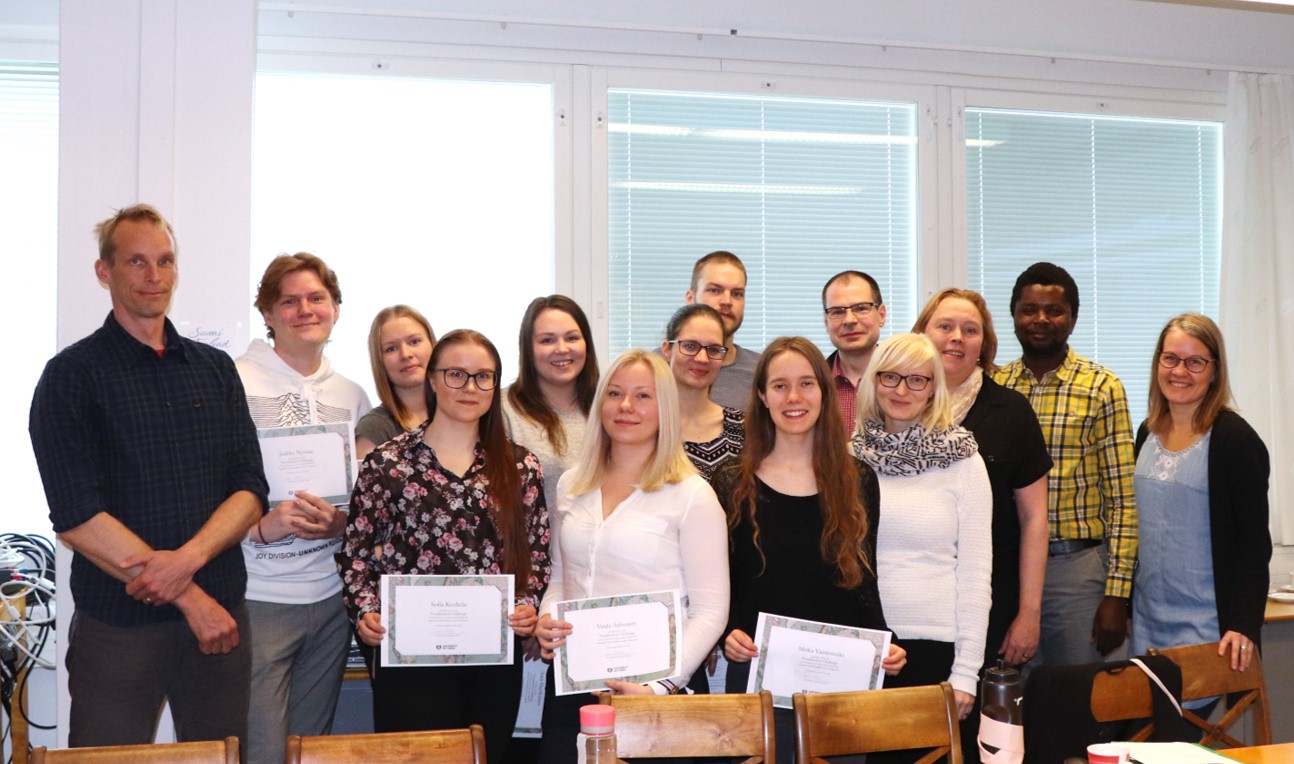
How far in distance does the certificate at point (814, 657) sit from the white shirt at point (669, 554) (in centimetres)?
18

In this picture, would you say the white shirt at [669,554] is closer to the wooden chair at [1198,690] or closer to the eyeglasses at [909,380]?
the eyeglasses at [909,380]

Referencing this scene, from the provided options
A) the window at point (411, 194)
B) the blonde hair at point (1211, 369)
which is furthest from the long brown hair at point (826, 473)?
the window at point (411, 194)

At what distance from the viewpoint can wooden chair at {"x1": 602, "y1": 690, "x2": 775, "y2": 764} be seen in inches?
92.9

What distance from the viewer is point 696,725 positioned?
94.0 inches

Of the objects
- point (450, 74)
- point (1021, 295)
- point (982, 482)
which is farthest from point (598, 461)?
point (450, 74)

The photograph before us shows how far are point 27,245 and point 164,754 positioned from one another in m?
3.30

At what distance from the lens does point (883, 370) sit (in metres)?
3.06

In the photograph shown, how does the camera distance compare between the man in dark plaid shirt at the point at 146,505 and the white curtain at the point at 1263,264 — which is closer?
the man in dark plaid shirt at the point at 146,505

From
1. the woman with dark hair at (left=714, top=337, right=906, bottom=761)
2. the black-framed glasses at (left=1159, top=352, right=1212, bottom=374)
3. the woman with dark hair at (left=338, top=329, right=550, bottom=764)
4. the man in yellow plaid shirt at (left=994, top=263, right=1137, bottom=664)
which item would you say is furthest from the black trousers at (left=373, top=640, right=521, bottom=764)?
the black-framed glasses at (left=1159, top=352, right=1212, bottom=374)

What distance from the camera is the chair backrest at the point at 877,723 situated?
239 centimetres

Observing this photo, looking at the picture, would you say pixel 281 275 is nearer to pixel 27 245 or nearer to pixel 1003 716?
pixel 27 245

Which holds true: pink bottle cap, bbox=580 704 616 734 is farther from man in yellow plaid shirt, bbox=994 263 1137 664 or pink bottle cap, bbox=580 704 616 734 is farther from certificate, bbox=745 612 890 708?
man in yellow plaid shirt, bbox=994 263 1137 664

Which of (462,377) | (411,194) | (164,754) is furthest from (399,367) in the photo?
(411,194)

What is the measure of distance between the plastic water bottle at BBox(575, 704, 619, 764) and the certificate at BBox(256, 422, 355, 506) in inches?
59.4
